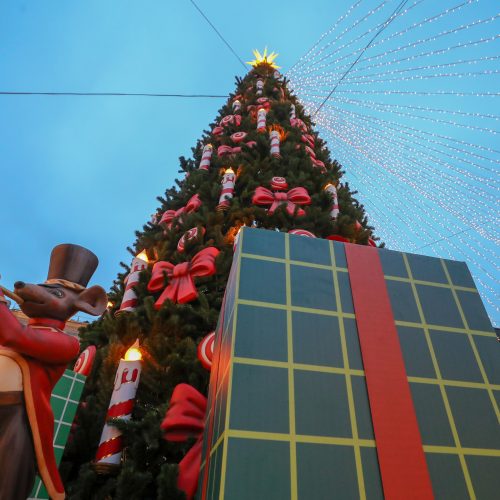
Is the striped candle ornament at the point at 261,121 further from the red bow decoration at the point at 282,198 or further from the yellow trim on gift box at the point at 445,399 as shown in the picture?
the yellow trim on gift box at the point at 445,399

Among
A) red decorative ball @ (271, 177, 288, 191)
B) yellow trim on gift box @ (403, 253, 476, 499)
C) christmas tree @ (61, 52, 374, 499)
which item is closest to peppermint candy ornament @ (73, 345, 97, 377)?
christmas tree @ (61, 52, 374, 499)

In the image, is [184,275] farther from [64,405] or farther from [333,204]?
[333,204]

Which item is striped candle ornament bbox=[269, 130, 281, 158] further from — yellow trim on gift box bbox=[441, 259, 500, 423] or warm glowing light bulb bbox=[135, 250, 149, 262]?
yellow trim on gift box bbox=[441, 259, 500, 423]

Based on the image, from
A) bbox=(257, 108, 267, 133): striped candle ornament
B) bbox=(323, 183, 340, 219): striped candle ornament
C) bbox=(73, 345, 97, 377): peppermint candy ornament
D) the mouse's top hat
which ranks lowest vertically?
bbox=(73, 345, 97, 377): peppermint candy ornament

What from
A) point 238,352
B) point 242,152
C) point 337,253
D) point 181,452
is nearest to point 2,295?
point 238,352

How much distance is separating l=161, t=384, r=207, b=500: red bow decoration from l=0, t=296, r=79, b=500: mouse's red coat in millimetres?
748

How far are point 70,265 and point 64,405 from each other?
40.1 inches

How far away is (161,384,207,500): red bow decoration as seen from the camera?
241cm

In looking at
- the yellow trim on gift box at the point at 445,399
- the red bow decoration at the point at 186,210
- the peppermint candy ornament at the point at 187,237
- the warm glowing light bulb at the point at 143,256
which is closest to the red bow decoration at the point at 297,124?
the red bow decoration at the point at 186,210

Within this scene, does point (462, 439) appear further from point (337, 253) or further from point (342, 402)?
point (337, 253)

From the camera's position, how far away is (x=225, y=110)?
9562mm

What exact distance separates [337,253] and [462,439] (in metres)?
1.32

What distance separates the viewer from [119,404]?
9.18 feet

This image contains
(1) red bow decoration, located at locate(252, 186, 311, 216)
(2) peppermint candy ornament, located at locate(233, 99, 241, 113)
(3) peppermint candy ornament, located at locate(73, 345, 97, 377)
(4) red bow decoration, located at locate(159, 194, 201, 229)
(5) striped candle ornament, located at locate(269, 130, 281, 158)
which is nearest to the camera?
(3) peppermint candy ornament, located at locate(73, 345, 97, 377)
